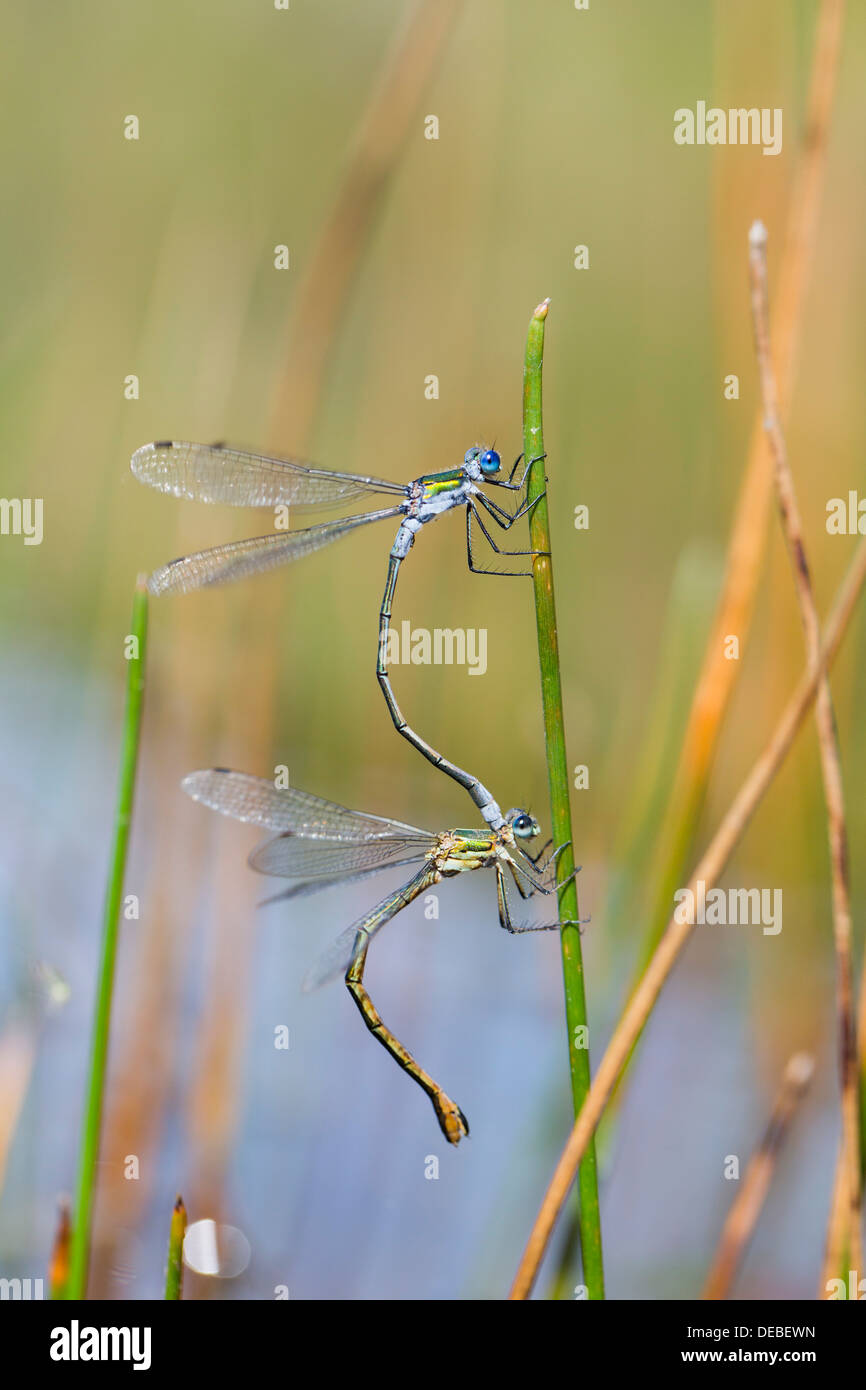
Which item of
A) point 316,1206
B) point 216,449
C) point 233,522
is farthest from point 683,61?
point 316,1206

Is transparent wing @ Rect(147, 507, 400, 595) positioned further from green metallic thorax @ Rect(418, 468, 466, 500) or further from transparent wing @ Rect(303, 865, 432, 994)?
transparent wing @ Rect(303, 865, 432, 994)

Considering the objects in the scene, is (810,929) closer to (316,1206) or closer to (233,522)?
(316,1206)

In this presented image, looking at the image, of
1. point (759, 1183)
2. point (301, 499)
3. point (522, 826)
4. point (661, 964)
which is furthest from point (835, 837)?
point (301, 499)

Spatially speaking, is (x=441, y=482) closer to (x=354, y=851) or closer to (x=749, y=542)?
(x=749, y=542)

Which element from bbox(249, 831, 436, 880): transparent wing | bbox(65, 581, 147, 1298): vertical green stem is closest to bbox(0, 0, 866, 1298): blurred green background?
bbox(249, 831, 436, 880): transparent wing

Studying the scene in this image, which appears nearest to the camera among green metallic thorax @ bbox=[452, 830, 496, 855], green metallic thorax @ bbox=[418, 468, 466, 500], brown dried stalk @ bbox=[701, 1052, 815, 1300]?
brown dried stalk @ bbox=[701, 1052, 815, 1300]

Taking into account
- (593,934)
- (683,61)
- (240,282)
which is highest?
(683,61)

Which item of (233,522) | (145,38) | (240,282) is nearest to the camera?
(233,522)
